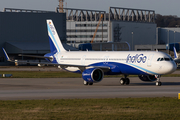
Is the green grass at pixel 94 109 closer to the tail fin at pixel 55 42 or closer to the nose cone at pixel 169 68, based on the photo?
the nose cone at pixel 169 68

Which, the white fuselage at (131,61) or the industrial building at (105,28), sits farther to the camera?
the industrial building at (105,28)

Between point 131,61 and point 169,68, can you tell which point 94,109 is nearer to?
point 169,68

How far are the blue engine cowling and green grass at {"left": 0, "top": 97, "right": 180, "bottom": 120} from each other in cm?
1417

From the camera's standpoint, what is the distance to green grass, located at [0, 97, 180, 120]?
54.8 feet

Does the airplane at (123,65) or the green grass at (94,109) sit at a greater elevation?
the airplane at (123,65)

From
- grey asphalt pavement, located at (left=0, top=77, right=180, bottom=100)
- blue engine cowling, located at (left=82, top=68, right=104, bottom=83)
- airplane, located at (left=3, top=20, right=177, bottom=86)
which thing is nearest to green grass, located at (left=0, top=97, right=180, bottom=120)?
grey asphalt pavement, located at (left=0, top=77, right=180, bottom=100)

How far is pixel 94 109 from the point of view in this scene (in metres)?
19.3

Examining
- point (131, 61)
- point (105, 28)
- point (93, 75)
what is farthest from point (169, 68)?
point (105, 28)

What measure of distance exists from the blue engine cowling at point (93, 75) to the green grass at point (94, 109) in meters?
14.2

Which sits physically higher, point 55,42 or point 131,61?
point 55,42

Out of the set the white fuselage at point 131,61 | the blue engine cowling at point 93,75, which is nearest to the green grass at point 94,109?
the white fuselage at point 131,61

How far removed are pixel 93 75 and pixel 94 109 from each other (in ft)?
63.2

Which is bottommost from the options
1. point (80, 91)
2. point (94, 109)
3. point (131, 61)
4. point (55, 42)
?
point (80, 91)

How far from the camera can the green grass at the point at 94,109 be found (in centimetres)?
1670
